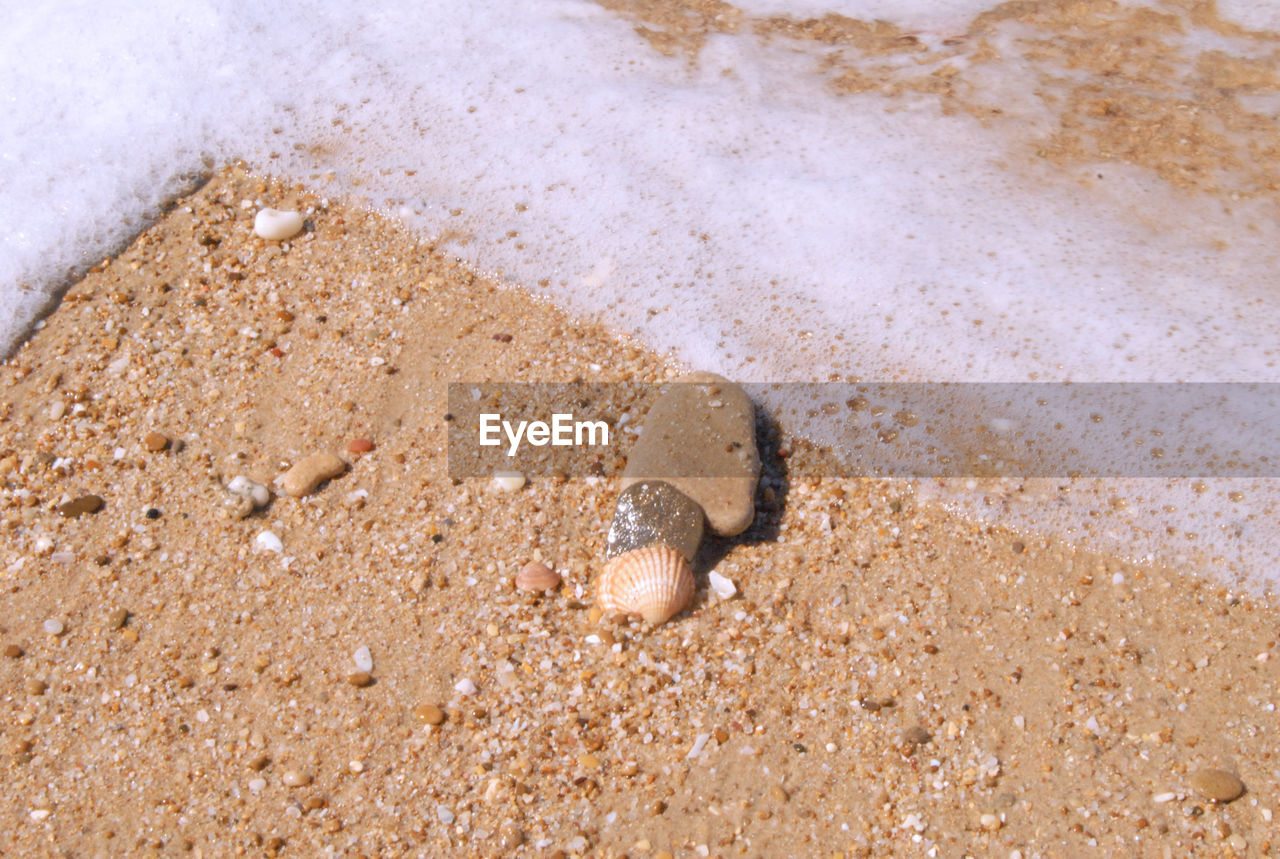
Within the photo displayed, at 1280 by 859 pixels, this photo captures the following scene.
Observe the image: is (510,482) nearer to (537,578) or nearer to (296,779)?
(537,578)

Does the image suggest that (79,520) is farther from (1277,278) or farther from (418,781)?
(1277,278)

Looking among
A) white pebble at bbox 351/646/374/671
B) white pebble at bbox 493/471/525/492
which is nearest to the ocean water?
white pebble at bbox 493/471/525/492

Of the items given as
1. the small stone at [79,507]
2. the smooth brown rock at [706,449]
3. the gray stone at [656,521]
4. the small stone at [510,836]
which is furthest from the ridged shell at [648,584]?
the small stone at [79,507]

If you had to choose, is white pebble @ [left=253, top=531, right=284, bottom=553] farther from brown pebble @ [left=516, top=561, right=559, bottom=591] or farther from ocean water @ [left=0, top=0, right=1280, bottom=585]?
ocean water @ [left=0, top=0, right=1280, bottom=585]

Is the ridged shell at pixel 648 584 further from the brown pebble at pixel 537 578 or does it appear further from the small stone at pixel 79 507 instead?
the small stone at pixel 79 507

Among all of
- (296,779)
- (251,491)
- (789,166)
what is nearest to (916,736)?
(296,779)
